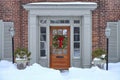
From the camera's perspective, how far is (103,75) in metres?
13.2

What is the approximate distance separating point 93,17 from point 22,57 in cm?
408

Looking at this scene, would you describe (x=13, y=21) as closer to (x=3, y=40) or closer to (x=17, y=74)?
(x=3, y=40)

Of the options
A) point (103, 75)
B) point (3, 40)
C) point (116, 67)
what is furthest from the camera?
point (3, 40)

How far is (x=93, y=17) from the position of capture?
16.4 meters

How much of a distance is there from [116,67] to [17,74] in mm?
4924

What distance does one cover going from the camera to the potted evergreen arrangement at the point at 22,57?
50.9 feet

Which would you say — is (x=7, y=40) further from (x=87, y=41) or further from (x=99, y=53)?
(x=99, y=53)

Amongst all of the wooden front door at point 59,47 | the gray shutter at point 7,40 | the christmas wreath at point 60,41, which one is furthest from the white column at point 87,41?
the gray shutter at point 7,40

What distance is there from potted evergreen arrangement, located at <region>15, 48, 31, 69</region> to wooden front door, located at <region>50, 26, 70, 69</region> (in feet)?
5.24

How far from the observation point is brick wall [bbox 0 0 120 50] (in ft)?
53.9

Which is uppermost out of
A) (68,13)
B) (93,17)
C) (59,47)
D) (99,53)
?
(68,13)

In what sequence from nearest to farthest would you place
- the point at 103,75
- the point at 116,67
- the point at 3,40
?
the point at 103,75 → the point at 116,67 → the point at 3,40

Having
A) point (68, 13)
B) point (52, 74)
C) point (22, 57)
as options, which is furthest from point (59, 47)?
point (52, 74)

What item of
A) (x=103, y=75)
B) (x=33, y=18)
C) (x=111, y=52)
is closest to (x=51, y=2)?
(x=33, y=18)
